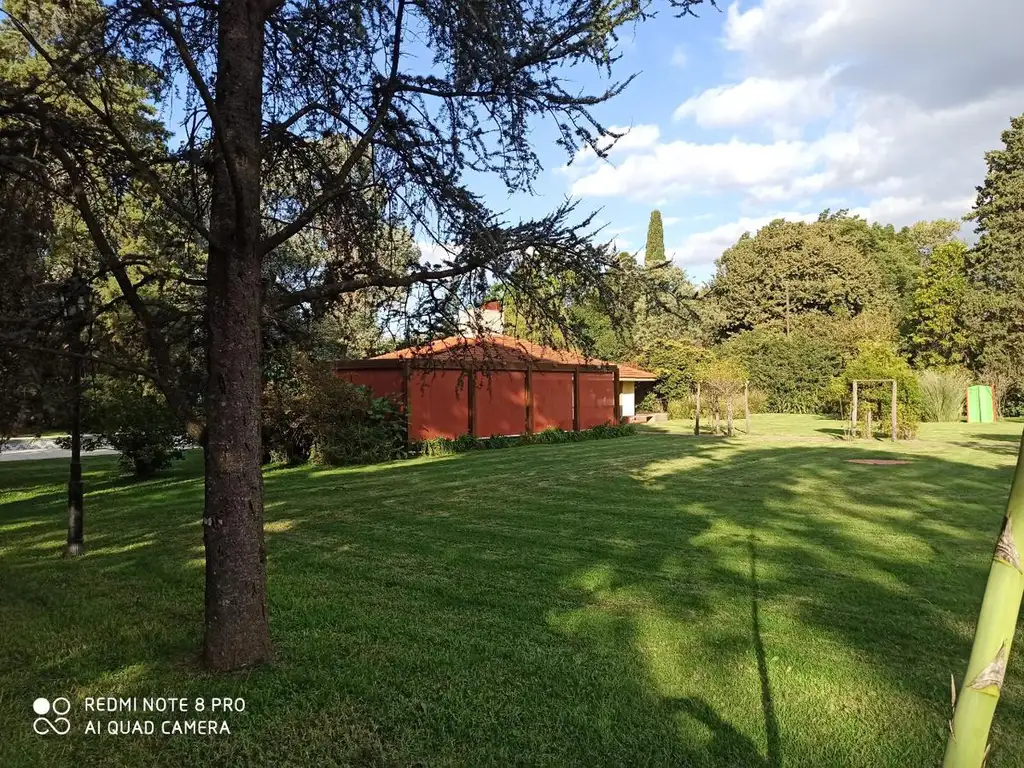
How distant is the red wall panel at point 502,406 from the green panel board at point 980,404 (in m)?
18.4

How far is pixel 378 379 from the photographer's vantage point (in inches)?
712

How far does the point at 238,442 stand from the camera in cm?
359

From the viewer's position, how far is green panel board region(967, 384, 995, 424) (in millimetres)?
25625

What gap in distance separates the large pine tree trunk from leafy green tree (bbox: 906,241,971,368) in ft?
128

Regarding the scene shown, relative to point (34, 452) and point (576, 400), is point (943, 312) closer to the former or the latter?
point (576, 400)

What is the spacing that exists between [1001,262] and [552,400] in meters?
27.4

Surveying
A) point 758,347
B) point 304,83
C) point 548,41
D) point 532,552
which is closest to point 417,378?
point 532,552

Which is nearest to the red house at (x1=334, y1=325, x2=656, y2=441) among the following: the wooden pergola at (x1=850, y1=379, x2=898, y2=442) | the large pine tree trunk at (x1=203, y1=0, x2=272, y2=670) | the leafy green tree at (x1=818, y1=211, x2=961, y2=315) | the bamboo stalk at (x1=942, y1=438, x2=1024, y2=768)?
the wooden pergola at (x1=850, y1=379, x2=898, y2=442)

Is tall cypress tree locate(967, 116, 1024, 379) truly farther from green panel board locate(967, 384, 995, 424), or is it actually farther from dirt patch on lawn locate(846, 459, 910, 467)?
Result: dirt patch on lawn locate(846, 459, 910, 467)

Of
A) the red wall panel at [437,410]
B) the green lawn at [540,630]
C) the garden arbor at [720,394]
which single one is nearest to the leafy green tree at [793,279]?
the garden arbor at [720,394]

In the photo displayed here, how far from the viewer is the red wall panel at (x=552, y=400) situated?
21469 mm

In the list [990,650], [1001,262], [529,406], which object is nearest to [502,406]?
[529,406]

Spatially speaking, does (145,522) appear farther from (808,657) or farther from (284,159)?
(808,657)

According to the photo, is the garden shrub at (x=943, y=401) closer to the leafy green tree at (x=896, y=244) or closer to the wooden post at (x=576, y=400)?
the wooden post at (x=576, y=400)
